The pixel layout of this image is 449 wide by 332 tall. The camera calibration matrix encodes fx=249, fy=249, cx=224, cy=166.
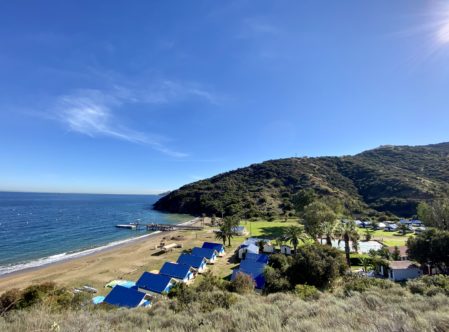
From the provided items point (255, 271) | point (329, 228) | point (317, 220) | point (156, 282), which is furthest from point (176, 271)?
point (317, 220)

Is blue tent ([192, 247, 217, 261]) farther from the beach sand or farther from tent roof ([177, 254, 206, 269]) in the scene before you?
the beach sand

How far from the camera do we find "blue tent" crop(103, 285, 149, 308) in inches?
769

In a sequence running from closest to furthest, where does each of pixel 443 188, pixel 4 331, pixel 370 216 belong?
pixel 4 331, pixel 370 216, pixel 443 188

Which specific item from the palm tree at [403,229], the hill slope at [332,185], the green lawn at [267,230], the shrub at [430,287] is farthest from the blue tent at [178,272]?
the hill slope at [332,185]

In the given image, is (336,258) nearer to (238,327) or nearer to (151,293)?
(151,293)

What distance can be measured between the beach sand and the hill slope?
53.1 metres

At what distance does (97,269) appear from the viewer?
111ft

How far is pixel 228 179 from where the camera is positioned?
14588cm

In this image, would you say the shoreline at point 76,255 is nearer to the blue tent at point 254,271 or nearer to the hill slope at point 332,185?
the blue tent at point 254,271

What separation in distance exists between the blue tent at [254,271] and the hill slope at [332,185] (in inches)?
2467

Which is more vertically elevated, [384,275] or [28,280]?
[384,275]

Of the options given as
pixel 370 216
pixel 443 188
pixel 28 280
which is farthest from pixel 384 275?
pixel 443 188

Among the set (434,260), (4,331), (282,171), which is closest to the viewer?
(4,331)

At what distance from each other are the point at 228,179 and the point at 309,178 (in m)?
45.7
